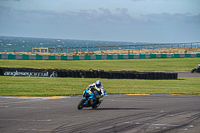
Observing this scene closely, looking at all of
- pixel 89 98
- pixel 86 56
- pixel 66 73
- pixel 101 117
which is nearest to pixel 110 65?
pixel 86 56

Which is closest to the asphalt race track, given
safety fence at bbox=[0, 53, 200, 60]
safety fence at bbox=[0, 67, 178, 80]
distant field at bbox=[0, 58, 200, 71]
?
safety fence at bbox=[0, 67, 178, 80]

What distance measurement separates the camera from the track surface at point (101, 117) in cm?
922

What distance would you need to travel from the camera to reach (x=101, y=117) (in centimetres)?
1100

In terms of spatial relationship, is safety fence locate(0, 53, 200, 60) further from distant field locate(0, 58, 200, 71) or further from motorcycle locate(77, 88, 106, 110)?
motorcycle locate(77, 88, 106, 110)

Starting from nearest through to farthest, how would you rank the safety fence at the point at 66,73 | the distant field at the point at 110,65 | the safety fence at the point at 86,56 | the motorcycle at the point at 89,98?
the motorcycle at the point at 89,98 < the safety fence at the point at 66,73 < the distant field at the point at 110,65 < the safety fence at the point at 86,56

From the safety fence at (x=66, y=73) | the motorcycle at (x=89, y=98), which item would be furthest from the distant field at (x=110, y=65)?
the motorcycle at (x=89, y=98)

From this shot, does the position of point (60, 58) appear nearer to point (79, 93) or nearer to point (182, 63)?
point (182, 63)

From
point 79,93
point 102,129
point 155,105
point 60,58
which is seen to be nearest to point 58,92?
point 79,93

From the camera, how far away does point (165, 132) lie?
29.5 ft

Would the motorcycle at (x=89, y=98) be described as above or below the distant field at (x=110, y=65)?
below

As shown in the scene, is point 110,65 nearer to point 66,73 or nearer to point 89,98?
point 66,73

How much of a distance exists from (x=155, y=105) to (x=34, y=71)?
52.4ft

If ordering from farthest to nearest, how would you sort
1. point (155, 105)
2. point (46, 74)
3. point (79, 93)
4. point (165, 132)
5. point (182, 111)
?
point (46, 74) < point (79, 93) < point (155, 105) < point (182, 111) < point (165, 132)

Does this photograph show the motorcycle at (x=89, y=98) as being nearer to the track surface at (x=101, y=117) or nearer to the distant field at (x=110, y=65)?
the track surface at (x=101, y=117)
